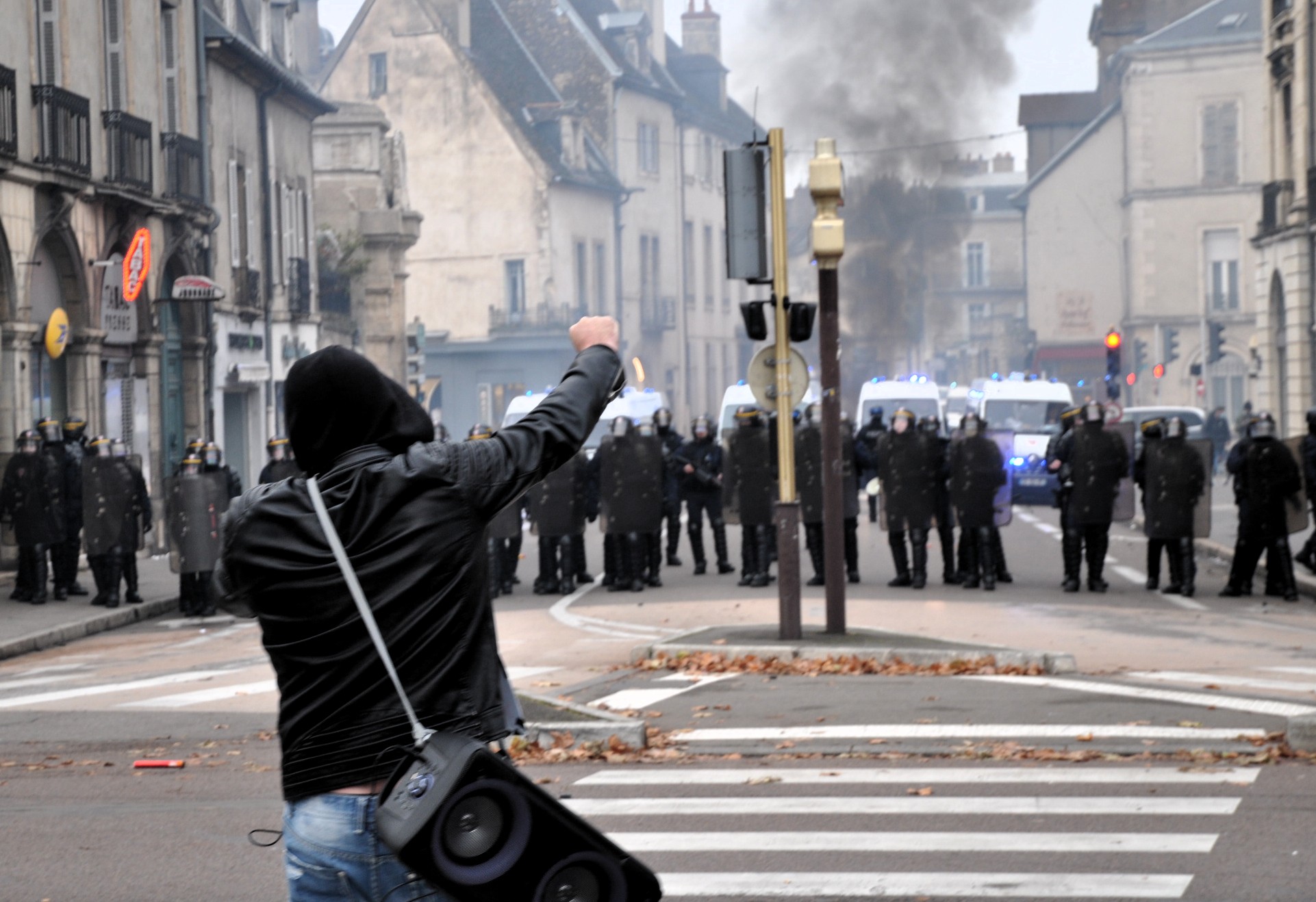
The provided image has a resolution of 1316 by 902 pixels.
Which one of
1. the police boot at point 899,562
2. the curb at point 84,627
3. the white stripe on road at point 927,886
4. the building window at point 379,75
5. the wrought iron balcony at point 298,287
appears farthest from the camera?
the building window at point 379,75

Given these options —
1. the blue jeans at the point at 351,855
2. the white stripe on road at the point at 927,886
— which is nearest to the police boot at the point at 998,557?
the white stripe on road at the point at 927,886

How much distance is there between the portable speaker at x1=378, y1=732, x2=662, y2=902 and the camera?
303 cm

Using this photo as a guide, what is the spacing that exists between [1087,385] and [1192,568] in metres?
58.2

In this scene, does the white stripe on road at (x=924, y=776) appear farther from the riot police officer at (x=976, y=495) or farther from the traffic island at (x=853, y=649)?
→ the riot police officer at (x=976, y=495)

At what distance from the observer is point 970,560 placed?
A: 1886 centimetres

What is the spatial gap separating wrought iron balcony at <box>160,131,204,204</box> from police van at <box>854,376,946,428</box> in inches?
515

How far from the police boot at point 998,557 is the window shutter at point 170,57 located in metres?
15.6

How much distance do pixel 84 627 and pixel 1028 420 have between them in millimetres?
20524

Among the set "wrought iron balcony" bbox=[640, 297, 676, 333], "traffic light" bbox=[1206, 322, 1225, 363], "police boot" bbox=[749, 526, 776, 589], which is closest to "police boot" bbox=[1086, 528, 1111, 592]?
"police boot" bbox=[749, 526, 776, 589]

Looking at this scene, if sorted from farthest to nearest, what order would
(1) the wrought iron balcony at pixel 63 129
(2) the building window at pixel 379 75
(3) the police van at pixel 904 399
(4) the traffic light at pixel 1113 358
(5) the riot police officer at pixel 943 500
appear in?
1. (2) the building window at pixel 379 75
2. (3) the police van at pixel 904 399
3. (4) the traffic light at pixel 1113 358
4. (1) the wrought iron balcony at pixel 63 129
5. (5) the riot police officer at pixel 943 500

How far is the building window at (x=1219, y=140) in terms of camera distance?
211 feet

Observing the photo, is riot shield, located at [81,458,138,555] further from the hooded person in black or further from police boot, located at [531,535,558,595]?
the hooded person in black

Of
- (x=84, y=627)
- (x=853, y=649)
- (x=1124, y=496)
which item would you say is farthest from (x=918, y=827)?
(x=1124, y=496)

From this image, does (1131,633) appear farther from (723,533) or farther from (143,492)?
(143,492)
